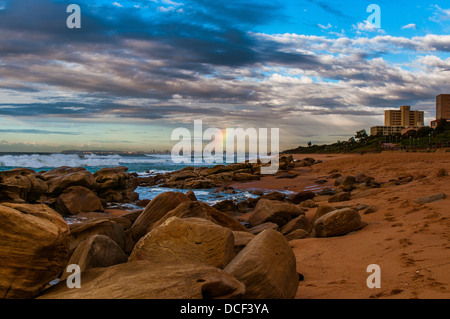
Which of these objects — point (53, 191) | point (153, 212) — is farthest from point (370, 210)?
point (53, 191)

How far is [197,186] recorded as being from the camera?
25.1 m

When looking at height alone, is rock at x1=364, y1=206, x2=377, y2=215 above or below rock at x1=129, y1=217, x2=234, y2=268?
below

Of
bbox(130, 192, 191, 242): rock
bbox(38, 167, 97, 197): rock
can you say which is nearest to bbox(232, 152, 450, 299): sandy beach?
bbox(130, 192, 191, 242): rock

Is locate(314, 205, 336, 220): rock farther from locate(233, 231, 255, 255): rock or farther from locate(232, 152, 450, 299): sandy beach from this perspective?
locate(233, 231, 255, 255): rock

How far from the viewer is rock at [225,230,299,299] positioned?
3.72 m

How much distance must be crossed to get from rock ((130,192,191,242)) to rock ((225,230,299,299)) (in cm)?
416

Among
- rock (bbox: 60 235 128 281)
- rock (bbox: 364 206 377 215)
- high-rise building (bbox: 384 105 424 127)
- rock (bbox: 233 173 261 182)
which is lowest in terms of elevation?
rock (bbox: 233 173 261 182)

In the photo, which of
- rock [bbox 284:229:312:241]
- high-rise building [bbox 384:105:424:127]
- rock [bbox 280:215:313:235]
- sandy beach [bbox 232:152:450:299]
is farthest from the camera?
high-rise building [bbox 384:105:424:127]

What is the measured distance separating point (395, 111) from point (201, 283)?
637 ft

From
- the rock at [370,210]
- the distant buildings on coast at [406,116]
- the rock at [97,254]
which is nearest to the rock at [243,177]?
the rock at [370,210]

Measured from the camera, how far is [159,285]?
3168 mm

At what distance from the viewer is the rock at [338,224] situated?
7.36 metres

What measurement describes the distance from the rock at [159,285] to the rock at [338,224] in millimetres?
4493
